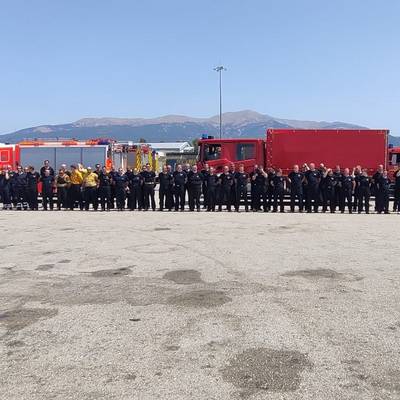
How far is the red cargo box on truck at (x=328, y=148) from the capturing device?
20.6 m

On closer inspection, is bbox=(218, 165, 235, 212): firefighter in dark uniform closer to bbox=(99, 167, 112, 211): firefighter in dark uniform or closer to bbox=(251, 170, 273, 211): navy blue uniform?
bbox=(251, 170, 273, 211): navy blue uniform

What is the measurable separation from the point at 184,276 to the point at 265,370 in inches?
137

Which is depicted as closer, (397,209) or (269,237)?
(269,237)

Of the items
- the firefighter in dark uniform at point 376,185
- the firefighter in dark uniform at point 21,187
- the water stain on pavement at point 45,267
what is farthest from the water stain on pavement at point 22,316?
the firefighter in dark uniform at point 21,187

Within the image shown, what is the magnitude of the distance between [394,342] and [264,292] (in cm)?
207

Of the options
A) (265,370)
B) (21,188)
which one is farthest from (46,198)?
(265,370)

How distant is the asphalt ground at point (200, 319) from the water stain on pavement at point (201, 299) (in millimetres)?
25

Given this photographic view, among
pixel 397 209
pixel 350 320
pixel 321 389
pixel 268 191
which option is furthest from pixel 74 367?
pixel 397 209

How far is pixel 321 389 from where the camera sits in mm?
3863

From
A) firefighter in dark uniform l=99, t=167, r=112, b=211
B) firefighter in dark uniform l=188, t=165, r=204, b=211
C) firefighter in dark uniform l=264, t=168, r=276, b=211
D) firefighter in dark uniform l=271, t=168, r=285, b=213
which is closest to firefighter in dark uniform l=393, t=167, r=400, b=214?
firefighter in dark uniform l=271, t=168, r=285, b=213

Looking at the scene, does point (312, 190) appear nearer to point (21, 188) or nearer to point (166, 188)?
point (166, 188)

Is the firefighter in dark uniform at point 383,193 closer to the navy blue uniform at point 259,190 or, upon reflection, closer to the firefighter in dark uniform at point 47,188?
the navy blue uniform at point 259,190

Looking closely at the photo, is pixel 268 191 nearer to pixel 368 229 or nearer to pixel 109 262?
pixel 368 229

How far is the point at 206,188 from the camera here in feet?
59.8
